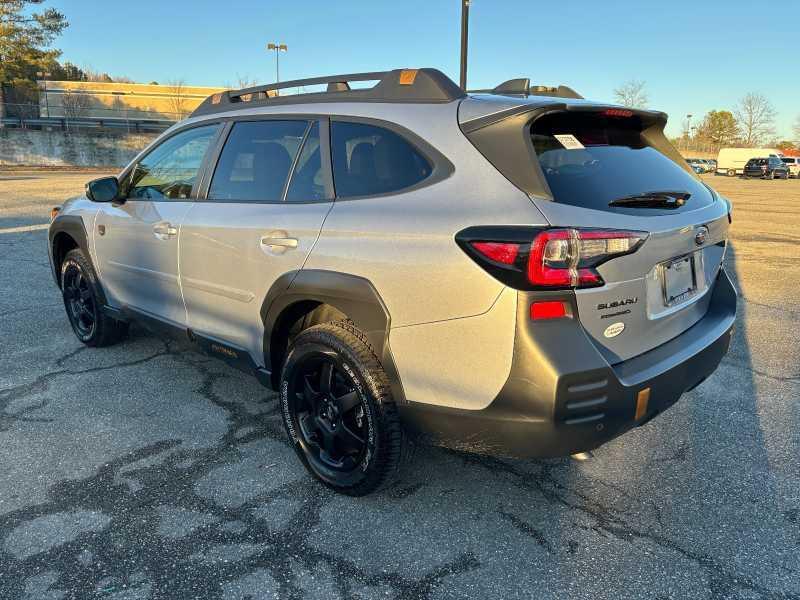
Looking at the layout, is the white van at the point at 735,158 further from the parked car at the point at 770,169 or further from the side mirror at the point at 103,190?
the side mirror at the point at 103,190

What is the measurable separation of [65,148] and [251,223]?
41.5 meters

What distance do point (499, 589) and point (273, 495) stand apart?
44.0 inches

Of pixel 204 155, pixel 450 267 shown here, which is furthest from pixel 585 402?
pixel 204 155

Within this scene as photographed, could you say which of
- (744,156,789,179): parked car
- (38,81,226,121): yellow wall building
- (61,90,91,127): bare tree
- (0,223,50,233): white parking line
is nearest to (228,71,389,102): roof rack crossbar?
(0,223,50,233): white parking line

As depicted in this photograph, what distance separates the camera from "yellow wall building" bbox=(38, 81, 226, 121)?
156 feet

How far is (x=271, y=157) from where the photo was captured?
3141 millimetres

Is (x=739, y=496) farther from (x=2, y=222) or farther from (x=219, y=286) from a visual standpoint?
(x=2, y=222)

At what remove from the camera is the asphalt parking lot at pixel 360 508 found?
2.22 m

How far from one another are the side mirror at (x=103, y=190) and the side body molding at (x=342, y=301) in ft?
5.88

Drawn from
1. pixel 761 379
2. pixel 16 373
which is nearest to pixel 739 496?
pixel 761 379

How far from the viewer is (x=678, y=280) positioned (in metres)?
2.52

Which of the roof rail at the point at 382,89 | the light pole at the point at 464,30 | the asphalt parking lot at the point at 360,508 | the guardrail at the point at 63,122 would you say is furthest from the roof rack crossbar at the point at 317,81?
the guardrail at the point at 63,122

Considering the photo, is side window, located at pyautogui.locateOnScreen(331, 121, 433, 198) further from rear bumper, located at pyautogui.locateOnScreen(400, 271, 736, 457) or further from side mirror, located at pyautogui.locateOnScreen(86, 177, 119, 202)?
side mirror, located at pyautogui.locateOnScreen(86, 177, 119, 202)

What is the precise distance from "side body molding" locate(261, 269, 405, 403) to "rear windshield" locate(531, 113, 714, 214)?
0.83m
